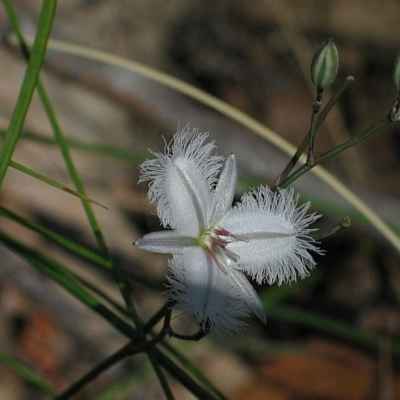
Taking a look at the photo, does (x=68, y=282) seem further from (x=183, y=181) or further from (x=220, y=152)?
(x=220, y=152)

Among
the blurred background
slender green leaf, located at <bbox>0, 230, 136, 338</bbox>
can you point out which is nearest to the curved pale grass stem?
the blurred background

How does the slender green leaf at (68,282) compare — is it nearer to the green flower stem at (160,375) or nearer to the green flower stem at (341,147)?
the green flower stem at (160,375)

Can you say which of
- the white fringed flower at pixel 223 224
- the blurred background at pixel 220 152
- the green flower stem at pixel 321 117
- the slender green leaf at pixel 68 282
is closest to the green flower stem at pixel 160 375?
the slender green leaf at pixel 68 282

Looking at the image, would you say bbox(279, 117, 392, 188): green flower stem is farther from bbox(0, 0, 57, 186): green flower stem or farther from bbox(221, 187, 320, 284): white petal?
bbox(0, 0, 57, 186): green flower stem

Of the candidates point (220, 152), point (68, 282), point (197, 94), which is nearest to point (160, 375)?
point (68, 282)

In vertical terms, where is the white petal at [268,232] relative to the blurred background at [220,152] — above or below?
below

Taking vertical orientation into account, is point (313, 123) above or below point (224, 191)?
above
